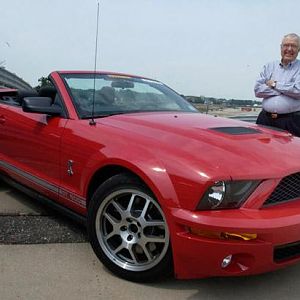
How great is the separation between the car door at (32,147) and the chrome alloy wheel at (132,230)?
0.80 metres

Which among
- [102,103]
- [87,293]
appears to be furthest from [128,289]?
[102,103]

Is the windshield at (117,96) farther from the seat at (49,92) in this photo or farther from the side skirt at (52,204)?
the side skirt at (52,204)

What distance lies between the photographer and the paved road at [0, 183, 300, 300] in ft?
10.1

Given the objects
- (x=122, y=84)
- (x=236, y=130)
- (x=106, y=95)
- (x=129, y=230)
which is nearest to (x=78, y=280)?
(x=129, y=230)

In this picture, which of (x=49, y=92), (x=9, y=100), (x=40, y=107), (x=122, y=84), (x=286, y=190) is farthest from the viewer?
(x=9, y=100)

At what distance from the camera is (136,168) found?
3.12 m

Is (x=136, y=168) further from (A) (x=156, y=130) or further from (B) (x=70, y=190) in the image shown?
(B) (x=70, y=190)

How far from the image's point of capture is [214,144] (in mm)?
3270

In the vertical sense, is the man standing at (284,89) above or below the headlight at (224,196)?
above

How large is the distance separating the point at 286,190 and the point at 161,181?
831mm

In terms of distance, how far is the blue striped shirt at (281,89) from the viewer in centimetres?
502

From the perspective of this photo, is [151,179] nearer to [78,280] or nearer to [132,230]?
[132,230]

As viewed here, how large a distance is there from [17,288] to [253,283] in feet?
5.20

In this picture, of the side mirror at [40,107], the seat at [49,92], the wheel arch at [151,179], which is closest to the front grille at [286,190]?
the wheel arch at [151,179]
